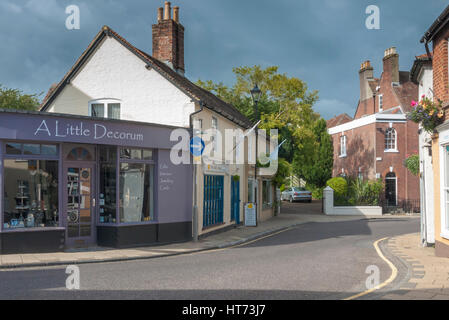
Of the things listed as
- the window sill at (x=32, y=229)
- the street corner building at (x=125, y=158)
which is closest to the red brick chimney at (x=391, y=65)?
the street corner building at (x=125, y=158)

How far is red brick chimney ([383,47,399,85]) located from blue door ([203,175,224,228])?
25.9 meters

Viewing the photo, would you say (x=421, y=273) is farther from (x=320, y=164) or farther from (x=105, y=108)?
(x=320, y=164)

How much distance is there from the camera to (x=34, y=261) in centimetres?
1118

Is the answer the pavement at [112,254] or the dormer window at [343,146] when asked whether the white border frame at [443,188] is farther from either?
the dormer window at [343,146]

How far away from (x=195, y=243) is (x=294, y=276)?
21.1 ft

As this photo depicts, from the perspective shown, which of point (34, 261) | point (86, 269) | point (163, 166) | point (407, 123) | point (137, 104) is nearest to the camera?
point (86, 269)

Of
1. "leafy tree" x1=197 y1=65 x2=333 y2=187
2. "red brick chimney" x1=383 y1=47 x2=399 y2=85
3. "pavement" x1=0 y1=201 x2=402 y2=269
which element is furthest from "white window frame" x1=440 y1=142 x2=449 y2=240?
"red brick chimney" x1=383 y1=47 x2=399 y2=85

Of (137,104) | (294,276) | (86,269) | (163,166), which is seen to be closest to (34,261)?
(86,269)

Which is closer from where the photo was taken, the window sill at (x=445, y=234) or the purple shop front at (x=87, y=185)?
the window sill at (x=445, y=234)

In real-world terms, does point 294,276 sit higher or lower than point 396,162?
lower

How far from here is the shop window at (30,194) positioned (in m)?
12.7

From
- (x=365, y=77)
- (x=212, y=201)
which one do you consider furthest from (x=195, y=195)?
(x=365, y=77)
